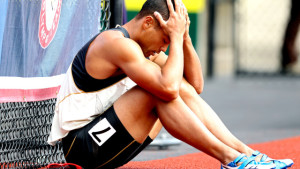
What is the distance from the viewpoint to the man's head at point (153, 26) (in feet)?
12.9

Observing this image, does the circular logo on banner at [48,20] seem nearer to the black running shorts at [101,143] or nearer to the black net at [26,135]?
the black net at [26,135]

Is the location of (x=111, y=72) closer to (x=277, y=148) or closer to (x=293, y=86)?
(x=277, y=148)

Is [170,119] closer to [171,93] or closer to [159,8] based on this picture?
[171,93]

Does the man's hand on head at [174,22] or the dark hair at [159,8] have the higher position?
the dark hair at [159,8]

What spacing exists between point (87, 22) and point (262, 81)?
11683 mm

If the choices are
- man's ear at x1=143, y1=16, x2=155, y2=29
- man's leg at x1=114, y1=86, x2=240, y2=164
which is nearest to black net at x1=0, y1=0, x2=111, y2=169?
man's leg at x1=114, y1=86, x2=240, y2=164

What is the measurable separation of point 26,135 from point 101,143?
84 cm

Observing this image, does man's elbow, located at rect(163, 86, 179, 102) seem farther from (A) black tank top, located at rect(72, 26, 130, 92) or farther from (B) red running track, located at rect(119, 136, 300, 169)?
(B) red running track, located at rect(119, 136, 300, 169)

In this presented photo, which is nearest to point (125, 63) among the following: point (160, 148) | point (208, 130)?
point (208, 130)

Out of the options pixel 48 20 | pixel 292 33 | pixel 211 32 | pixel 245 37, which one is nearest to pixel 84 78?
pixel 48 20

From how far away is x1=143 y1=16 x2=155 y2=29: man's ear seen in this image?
154 inches

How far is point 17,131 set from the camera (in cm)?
443

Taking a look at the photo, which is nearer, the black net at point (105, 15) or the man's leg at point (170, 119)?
the man's leg at point (170, 119)

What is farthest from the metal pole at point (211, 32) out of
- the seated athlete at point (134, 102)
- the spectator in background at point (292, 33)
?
the seated athlete at point (134, 102)
